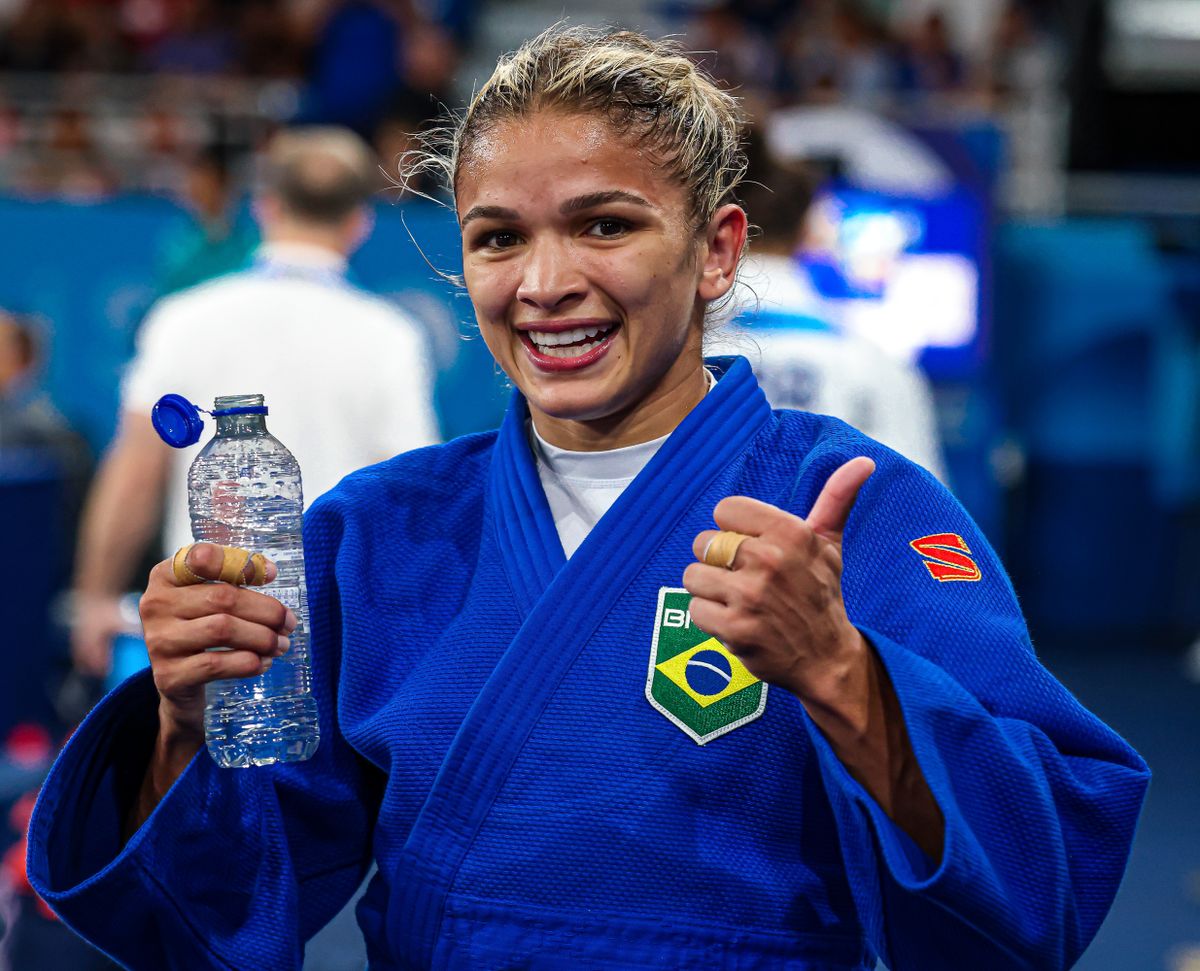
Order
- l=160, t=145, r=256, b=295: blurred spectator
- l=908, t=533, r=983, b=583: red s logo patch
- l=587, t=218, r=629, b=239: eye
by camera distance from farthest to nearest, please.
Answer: l=160, t=145, r=256, b=295: blurred spectator → l=587, t=218, r=629, b=239: eye → l=908, t=533, r=983, b=583: red s logo patch

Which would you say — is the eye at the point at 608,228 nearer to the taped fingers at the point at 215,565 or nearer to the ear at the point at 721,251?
the ear at the point at 721,251

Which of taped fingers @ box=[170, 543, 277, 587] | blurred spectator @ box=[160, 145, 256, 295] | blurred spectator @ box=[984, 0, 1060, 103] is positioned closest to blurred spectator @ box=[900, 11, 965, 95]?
blurred spectator @ box=[984, 0, 1060, 103]

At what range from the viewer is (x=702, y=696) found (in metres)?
1.54

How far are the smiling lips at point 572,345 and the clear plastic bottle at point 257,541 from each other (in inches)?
12.2

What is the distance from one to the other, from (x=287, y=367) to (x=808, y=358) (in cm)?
120

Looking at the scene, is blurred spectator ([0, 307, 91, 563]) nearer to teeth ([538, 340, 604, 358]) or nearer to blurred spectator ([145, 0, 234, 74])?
blurred spectator ([145, 0, 234, 74])

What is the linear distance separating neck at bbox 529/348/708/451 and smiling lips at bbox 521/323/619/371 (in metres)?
0.09

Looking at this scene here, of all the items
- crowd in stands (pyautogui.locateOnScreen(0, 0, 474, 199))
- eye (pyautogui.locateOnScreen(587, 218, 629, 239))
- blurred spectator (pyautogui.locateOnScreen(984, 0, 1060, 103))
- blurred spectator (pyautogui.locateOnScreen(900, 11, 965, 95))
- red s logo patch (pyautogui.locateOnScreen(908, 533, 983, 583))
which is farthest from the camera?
blurred spectator (pyautogui.locateOnScreen(900, 11, 965, 95))

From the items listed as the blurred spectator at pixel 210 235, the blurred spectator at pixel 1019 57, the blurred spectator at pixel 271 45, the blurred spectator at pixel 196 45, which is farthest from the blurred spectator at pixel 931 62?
the blurred spectator at pixel 210 235

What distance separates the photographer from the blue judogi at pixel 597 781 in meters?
1.41

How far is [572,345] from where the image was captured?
1.66 m

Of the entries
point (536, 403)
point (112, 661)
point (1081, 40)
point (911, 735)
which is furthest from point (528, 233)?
point (1081, 40)

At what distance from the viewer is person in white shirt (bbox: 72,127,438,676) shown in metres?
3.64

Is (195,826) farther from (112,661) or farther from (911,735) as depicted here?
(112,661)
